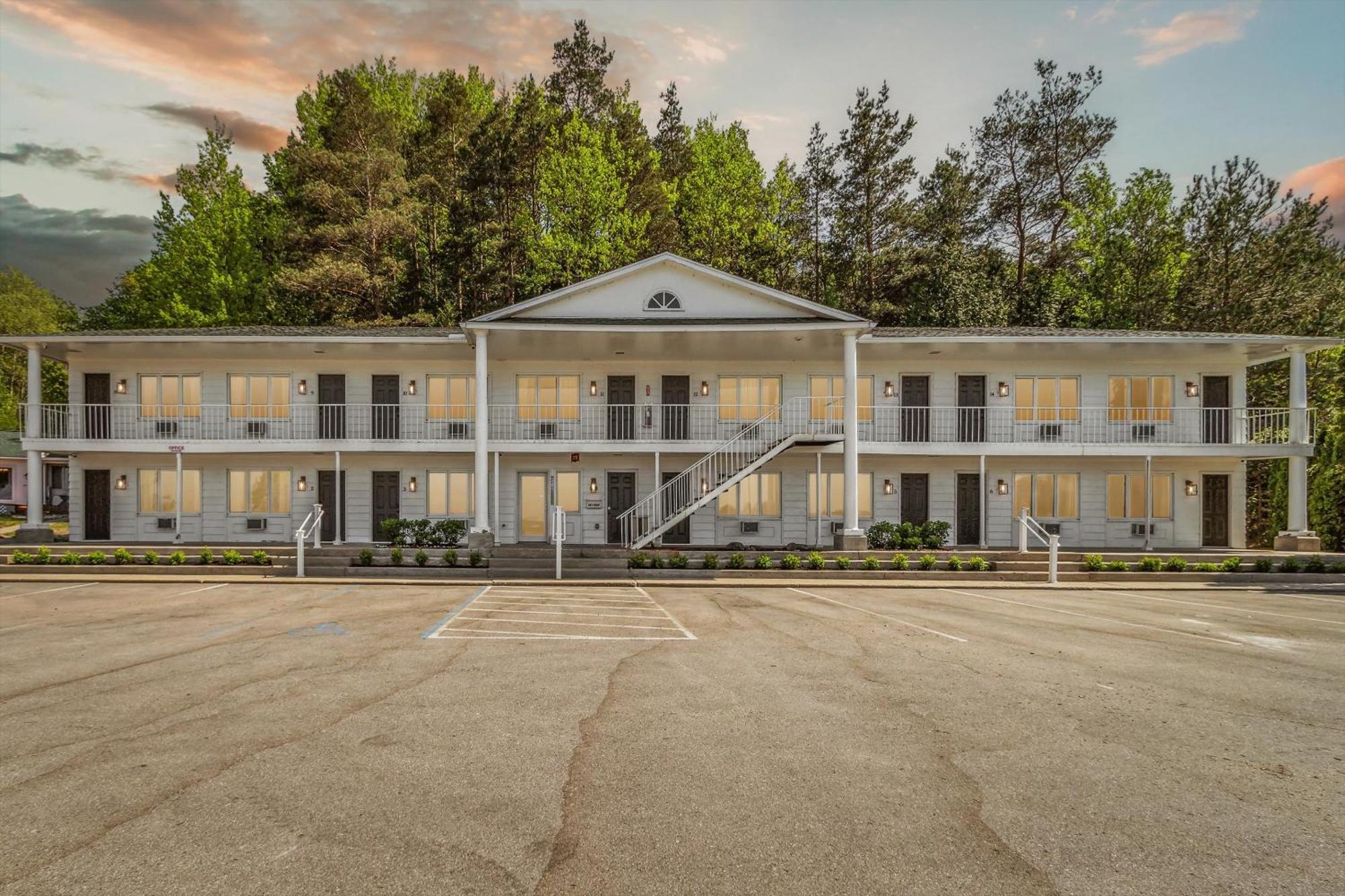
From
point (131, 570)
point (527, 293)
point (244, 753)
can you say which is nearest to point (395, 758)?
point (244, 753)

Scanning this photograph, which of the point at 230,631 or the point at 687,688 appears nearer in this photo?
the point at 687,688

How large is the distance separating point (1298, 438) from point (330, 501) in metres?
29.9

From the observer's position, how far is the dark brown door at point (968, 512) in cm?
2078

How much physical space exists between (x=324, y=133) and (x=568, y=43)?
14.8 m

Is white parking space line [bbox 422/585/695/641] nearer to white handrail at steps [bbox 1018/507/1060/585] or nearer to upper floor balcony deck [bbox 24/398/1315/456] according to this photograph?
upper floor balcony deck [bbox 24/398/1315/456]

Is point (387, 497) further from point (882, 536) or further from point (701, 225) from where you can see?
point (701, 225)

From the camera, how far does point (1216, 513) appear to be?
20.7m

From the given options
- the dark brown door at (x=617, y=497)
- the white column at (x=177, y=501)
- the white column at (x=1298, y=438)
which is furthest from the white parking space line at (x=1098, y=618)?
the white column at (x=177, y=501)

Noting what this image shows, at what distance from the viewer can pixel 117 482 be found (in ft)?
67.4

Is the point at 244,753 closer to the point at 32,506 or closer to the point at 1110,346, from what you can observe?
the point at 32,506

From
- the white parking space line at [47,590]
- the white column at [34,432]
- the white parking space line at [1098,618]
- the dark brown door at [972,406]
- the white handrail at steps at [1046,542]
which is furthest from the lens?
the dark brown door at [972,406]

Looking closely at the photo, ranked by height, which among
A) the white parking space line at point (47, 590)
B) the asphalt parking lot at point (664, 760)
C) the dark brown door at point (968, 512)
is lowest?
the white parking space line at point (47, 590)

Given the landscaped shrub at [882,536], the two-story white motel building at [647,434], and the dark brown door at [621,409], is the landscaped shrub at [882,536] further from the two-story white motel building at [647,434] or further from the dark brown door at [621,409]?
the dark brown door at [621,409]

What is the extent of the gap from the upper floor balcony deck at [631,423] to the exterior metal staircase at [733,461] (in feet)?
0.50
